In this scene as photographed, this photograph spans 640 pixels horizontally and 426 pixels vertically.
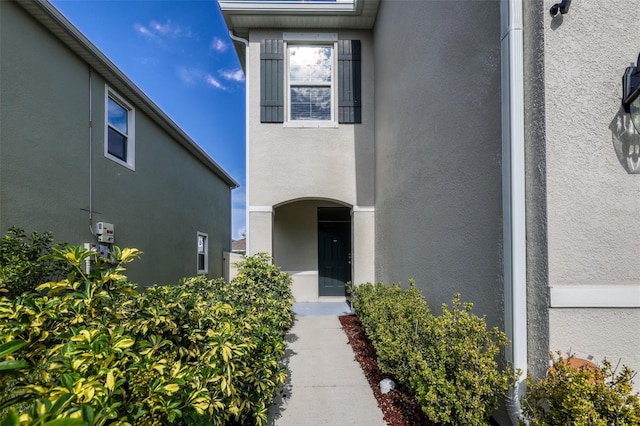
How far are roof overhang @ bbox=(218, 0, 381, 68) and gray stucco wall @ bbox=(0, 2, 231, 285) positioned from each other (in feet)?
11.2

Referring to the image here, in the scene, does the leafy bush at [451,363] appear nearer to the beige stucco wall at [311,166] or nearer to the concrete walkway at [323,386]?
the concrete walkway at [323,386]

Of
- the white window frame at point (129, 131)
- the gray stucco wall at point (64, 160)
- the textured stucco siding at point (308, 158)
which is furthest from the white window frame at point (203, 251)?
the textured stucco siding at point (308, 158)

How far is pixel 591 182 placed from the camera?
220 centimetres

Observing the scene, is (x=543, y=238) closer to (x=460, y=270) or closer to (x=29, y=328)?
(x=460, y=270)

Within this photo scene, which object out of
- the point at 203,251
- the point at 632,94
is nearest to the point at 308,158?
the point at 632,94

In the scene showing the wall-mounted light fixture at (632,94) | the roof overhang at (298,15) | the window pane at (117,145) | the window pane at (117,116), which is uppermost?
the roof overhang at (298,15)

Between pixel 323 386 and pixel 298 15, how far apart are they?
698 cm

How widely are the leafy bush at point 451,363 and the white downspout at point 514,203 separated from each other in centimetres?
11

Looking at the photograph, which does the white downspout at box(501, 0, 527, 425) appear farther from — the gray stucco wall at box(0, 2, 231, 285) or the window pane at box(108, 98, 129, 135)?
the window pane at box(108, 98, 129, 135)

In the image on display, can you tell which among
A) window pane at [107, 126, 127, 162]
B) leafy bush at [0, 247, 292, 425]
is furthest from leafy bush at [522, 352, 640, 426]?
window pane at [107, 126, 127, 162]

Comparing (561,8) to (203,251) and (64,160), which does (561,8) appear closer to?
(64,160)

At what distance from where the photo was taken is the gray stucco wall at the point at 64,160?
473 centimetres

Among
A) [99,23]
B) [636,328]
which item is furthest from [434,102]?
[99,23]

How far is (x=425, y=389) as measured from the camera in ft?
8.27
